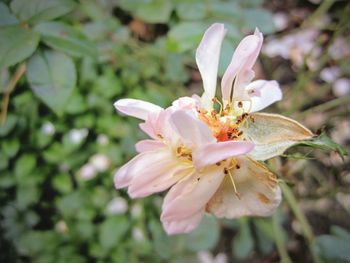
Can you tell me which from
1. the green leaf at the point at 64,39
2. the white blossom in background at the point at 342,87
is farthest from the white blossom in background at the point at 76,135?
the white blossom in background at the point at 342,87

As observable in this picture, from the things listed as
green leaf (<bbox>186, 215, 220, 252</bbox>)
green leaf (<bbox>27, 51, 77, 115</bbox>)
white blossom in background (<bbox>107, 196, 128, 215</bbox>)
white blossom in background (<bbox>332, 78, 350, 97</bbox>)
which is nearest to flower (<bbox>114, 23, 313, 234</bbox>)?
green leaf (<bbox>27, 51, 77, 115</bbox>)

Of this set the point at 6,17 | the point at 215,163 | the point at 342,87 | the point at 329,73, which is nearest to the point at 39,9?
the point at 6,17

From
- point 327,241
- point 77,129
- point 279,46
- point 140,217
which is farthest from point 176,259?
point 279,46

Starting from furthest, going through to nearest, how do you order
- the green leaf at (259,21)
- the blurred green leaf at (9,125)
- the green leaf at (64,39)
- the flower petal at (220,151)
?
the blurred green leaf at (9,125) < the green leaf at (259,21) < the green leaf at (64,39) < the flower petal at (220,151)

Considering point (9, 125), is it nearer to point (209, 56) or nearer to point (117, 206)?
point (117, 206)

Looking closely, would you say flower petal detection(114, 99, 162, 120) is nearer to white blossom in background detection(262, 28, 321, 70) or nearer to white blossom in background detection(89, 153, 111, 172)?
white blossom in background detection(89, 153, 111, 172)

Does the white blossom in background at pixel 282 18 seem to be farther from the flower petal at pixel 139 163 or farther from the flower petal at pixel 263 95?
the flower petal at pixel 139 163

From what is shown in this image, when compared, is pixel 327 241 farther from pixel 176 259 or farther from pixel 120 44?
pixel 120 44
